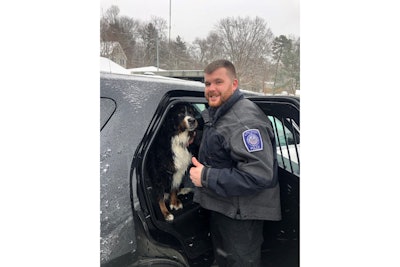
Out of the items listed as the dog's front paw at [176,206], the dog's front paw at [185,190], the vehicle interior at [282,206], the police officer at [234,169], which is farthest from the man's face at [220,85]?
the dog's front paw at [176,206]

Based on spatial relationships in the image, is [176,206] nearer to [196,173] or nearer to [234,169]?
[196,173]

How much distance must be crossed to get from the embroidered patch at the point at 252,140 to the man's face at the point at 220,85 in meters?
0.23

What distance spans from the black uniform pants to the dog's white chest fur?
30 cm

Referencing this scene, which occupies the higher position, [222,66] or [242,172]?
[222,66]

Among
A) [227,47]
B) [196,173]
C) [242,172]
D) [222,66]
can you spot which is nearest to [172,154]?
[196,173]

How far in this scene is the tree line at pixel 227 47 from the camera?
1.61 metres

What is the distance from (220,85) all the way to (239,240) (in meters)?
0.90

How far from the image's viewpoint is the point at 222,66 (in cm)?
160

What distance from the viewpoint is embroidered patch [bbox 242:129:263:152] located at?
1530mm

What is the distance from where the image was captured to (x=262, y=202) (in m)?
1.65

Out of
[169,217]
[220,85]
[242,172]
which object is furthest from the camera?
[169,217]

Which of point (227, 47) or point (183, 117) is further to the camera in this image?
point (183, 117)
